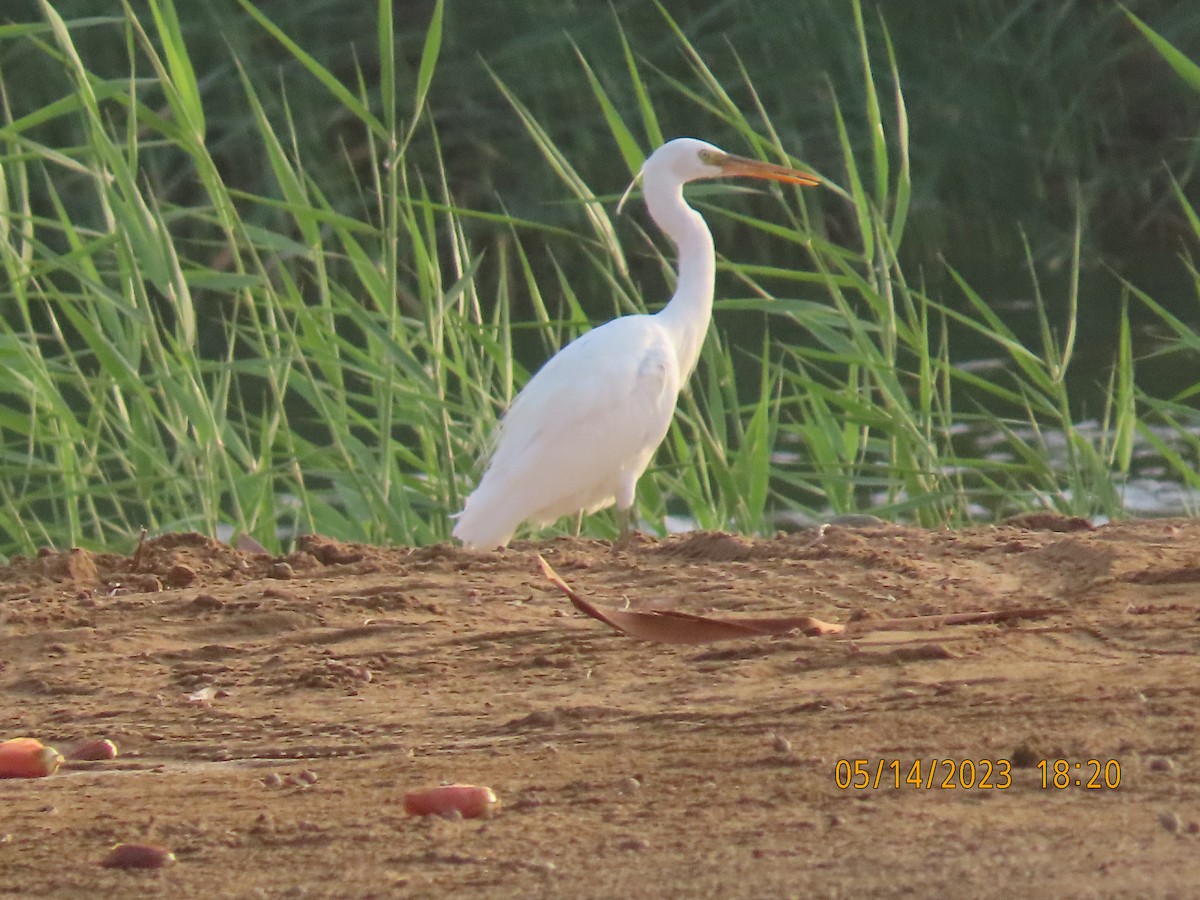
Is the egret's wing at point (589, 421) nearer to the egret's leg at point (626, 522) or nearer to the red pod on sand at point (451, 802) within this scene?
the egret's leg at point (626, 522)

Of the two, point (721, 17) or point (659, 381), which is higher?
point (721, 17)

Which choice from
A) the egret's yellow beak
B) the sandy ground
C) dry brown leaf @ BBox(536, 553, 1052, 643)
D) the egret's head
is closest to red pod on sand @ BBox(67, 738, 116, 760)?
the sandy ground

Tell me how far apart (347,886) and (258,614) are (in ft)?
3.60

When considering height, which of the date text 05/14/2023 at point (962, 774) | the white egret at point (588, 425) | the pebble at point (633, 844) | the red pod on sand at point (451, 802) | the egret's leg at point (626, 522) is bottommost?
the egret's leg at point (626, 522)

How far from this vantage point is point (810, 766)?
1.86 m

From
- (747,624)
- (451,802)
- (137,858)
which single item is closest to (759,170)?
(747,624)

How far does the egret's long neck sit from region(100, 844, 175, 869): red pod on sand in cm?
271

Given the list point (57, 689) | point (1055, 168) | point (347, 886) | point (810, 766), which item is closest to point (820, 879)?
point (810, 766)

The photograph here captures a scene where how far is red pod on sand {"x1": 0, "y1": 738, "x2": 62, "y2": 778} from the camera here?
83.1 inches

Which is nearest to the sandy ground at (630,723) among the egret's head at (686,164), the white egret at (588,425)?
the white egret at (588,425)

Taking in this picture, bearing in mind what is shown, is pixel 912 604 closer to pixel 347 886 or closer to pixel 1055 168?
pixel 347 886

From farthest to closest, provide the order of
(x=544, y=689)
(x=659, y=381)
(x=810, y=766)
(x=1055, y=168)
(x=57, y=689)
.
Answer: (x=1055, y=168)
(x=659, y=381)
(x=57, y=689)
(x=544, y=689)
(x=810, y=766)

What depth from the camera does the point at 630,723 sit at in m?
2.08

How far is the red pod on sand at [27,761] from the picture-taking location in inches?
83.1
